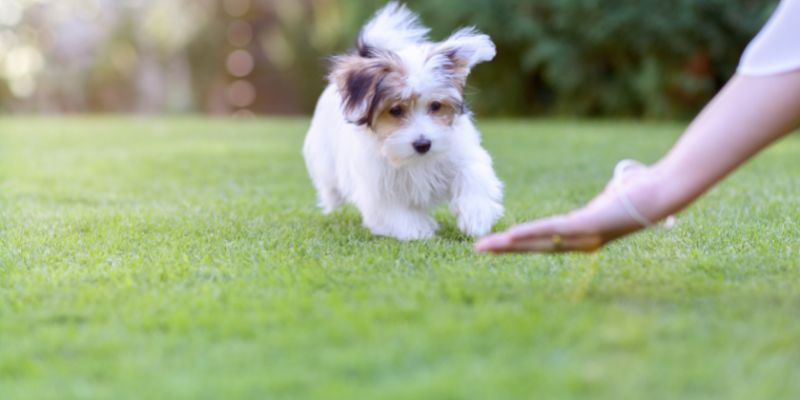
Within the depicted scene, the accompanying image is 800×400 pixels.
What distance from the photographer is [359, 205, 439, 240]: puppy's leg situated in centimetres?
416

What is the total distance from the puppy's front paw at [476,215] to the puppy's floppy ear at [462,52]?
525 millimetres

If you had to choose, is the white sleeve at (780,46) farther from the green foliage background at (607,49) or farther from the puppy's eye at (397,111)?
the green foliage background at (607,49)

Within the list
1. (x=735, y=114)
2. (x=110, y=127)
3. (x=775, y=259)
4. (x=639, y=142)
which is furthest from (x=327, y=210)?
(x=110, y=127)

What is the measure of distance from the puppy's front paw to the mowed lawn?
13 centimetres

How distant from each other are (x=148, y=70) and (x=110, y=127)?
31.2ft

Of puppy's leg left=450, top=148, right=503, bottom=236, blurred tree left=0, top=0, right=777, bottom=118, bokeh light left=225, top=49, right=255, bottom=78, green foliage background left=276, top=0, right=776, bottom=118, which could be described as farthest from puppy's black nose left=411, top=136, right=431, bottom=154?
bokeh light left=225, top=49, right=255, bottom=78

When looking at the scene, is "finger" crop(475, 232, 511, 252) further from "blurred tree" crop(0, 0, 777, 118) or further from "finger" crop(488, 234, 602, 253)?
"blurred tree" crop(0, 0, 777, 118)

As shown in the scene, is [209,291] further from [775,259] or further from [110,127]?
[110,127]

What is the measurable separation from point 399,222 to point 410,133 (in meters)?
0.45

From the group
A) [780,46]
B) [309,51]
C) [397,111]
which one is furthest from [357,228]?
[309,51]

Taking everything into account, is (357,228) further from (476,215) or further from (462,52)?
(462,52)

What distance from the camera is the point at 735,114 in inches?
102

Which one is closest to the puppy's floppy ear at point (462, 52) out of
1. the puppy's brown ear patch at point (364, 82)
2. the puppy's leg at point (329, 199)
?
the puppy's brown ear patch at point (364, 82)

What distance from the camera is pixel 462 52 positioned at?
13.8 ft
